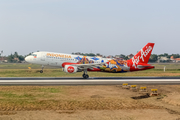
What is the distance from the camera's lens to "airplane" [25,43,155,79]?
4247cm

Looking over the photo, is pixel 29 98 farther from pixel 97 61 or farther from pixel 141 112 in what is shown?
pixel 97 61

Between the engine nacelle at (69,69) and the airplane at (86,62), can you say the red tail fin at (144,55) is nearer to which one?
the airplane at (86,62)

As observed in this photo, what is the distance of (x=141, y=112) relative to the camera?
1700 cm

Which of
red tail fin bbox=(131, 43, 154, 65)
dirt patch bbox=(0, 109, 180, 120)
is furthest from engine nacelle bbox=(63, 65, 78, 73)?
dirt patch bbox=(0, 109, 180, 120)

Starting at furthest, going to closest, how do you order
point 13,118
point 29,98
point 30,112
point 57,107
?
point 29,98 → point 57,107 → point 30,112 → point 13,118

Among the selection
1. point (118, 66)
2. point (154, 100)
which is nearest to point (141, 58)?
point (118, 66)

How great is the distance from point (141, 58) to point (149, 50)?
103 inches

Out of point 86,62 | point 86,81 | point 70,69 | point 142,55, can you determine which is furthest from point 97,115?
point 142,55

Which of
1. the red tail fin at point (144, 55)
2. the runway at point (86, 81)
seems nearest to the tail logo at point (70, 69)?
the runway at point (86, 81)

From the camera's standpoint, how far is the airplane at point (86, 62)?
42469 mm

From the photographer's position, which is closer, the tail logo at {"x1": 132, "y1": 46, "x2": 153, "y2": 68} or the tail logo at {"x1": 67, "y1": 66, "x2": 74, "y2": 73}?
the tail logo at {"x1": 67, "y1": 66, "x2": 74, "y2": 73}

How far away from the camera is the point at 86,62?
144ft

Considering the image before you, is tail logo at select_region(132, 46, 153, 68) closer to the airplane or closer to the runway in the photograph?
the airplane

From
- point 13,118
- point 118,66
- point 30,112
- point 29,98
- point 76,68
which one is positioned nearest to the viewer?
point 13,118
